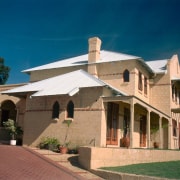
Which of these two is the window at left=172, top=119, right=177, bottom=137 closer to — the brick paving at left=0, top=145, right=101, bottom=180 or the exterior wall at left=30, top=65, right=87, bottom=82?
the exterior wall at left=30, top=65, right=87, bottom=82

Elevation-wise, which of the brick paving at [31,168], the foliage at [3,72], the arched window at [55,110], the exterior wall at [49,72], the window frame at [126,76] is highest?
the foliage at [3,72]

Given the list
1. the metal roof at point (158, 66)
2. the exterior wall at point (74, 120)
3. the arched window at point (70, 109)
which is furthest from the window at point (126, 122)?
the metal roof at point (158, 66)

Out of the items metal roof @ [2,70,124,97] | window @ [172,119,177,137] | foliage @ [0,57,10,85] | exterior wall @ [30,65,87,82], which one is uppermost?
foliage @ [0,57,10,85]

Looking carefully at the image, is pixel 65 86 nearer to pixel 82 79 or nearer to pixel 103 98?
pixel 82 79

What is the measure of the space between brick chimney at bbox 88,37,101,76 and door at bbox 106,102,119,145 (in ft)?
16.0

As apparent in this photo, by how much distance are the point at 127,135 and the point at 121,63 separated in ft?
19.4

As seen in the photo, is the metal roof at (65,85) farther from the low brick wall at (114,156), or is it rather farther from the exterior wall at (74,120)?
the low brick wall at (114,156)

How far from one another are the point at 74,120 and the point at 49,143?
7.43 ft

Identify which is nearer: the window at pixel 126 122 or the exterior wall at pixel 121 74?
the window at pixel 126 122

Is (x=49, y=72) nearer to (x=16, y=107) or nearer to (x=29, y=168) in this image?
(x=16, y=107)

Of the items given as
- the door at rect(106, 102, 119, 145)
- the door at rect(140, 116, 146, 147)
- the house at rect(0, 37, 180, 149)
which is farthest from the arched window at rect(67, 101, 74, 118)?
the door at rect(140, 116, 146, 147)

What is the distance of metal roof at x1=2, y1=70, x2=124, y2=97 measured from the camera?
19.3 m

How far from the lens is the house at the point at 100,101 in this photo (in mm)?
19312

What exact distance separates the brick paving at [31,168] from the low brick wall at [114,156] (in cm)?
107
